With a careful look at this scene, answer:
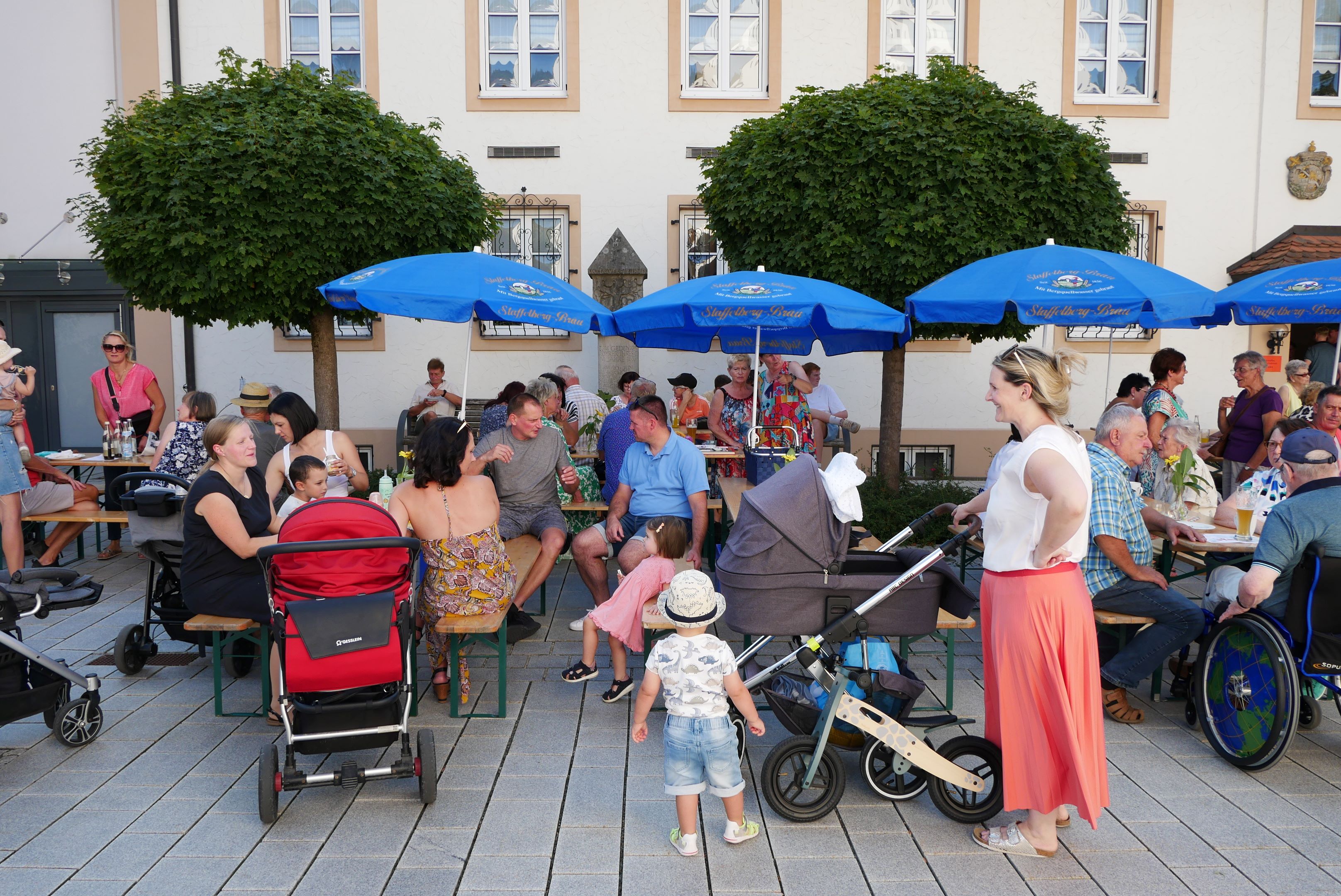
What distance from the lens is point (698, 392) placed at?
49.2ft

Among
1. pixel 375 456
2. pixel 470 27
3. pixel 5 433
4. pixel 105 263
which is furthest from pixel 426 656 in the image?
pixel 470 27

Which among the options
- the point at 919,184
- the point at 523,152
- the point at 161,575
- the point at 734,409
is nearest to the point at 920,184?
the point at 919,184

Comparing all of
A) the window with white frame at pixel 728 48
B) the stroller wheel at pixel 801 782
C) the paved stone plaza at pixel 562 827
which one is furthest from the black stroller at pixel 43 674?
the window with white frame at pixel 728 48

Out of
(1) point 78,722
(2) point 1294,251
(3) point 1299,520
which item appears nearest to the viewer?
(3) point 1299,520

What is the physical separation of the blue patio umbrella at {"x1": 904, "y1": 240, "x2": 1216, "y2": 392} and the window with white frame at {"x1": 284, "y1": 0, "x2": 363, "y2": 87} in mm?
10546

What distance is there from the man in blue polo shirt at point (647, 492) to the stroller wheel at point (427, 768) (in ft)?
7.84

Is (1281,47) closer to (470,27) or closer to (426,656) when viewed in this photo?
(470,27)

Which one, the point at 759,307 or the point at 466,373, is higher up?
the point at 759,307

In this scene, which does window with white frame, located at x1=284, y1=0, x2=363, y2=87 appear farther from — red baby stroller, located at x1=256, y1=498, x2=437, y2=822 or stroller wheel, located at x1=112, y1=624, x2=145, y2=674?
red baby stroller, located at x1=256, y1=498, x2=437, y2=822

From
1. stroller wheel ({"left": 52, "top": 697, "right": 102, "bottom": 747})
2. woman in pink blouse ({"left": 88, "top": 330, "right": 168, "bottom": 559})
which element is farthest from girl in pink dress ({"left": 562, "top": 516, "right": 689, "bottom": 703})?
woman in pink blouse ({"left": 88, "top": 330, "right": 168, "bottom": 559})

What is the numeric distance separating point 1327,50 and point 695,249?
9947 millimetres

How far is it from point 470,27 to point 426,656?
36.2 ft

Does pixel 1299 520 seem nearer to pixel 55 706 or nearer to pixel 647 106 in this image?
pixel 55 706

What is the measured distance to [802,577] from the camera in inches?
161
